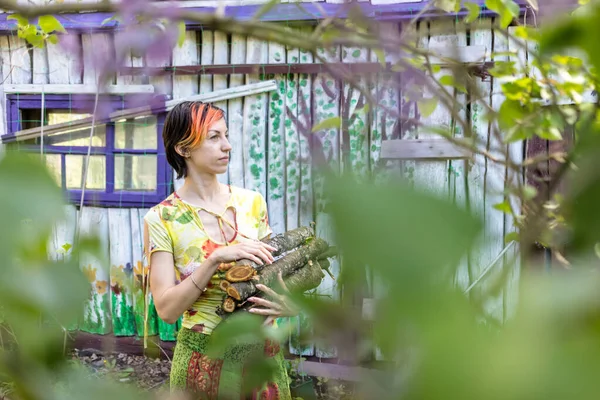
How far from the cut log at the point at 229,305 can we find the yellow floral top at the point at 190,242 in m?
0.11

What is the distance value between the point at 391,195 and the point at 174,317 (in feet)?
6.90

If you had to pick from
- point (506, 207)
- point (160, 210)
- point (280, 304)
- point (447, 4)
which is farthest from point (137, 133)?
point (280, 304)

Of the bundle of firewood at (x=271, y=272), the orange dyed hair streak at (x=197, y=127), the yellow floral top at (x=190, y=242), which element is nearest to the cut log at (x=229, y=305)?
the bundle of firewood at (x=271, y=272)

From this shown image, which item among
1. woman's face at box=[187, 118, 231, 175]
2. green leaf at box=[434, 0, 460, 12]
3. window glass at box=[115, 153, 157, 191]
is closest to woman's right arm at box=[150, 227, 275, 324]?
woman's face at box=[187, 118, 231, 175]

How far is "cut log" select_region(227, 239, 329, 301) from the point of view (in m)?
2.03

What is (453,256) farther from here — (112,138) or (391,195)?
(112,138)

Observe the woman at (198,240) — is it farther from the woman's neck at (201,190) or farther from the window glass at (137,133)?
the window glass at (137,133)

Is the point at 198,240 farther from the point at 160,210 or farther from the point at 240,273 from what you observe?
the point at 240,273

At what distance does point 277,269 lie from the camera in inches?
81.8

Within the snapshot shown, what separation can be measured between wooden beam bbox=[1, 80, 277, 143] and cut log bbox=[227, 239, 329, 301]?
2.50m

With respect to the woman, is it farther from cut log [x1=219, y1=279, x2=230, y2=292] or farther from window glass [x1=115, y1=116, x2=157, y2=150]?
window glass [x1=115, y1=116, x2=157, y2=150]

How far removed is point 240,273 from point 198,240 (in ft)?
1.06

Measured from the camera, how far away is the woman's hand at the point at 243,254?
6.88 feet

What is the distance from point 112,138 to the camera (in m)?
4.97
